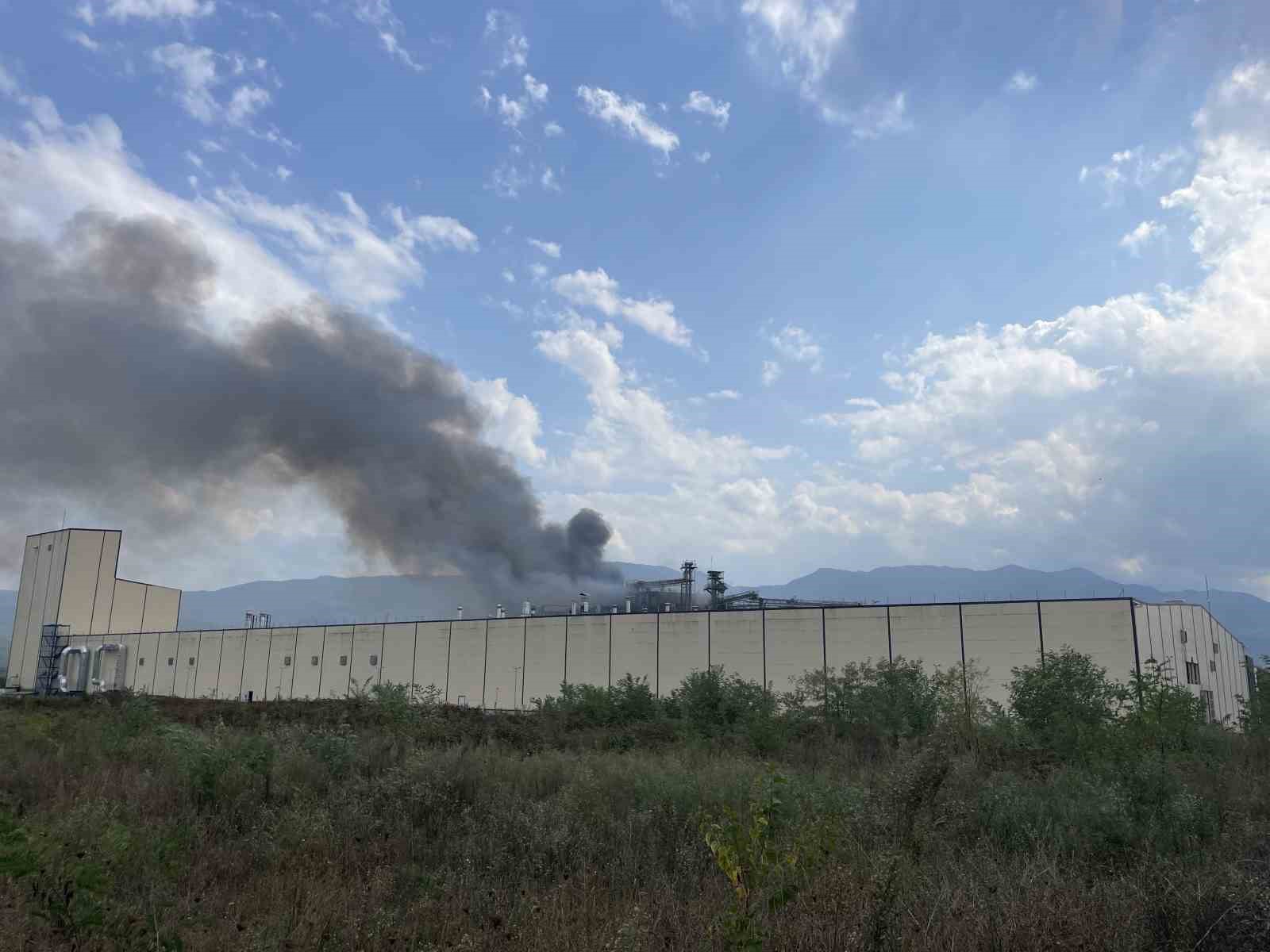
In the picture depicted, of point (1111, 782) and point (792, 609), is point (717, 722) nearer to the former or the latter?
point (792, 609)

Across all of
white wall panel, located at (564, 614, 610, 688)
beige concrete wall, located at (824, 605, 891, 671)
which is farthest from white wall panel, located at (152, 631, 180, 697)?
Answer: beige concrete wall, located at (824, 605, 891, 671)

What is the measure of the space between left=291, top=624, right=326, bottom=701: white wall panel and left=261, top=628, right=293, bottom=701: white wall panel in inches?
2.2

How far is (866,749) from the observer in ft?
72.1

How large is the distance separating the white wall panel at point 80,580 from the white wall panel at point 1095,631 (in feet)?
234

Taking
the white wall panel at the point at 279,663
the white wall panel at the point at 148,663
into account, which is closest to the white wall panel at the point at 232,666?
the white wall panel at the point at 279,663

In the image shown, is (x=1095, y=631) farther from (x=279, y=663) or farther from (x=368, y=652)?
(x=279, y=663)

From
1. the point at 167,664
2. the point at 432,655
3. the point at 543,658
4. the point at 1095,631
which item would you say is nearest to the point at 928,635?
the point at 1095,631

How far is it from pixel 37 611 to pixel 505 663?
49.8 meters

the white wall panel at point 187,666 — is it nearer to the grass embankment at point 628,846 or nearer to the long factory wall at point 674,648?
the long factory wall at point 674,648

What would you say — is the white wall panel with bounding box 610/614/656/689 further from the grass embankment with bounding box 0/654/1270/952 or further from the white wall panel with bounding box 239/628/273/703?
the white wall panel with bounding box 239/628/273/703

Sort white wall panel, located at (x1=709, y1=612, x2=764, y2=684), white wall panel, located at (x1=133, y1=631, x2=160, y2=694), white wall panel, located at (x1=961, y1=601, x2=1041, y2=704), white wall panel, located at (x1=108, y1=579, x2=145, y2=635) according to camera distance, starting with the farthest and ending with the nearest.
A: white wall panel, located at (x1=108, y1=579, x2=145, y2=635) < white wall panel, located at (x1=133, y1=631, x2=160, y2=694) < white wall panel, located at (x1=709, y1=612, x2=764, y2=684) < white wall panel, located at (x1=961, y1=601, x2=1041, y2=704)

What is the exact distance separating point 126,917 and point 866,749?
18914 mm

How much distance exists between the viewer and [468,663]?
157 feet

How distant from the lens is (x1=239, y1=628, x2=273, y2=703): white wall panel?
56438 mm
